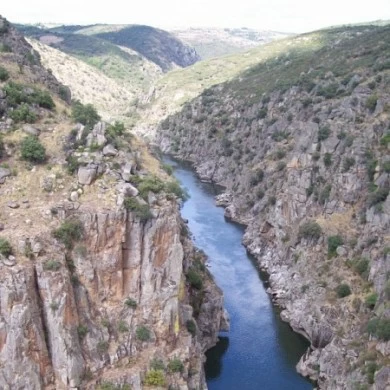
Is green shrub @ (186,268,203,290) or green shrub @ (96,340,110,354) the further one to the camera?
green shrub @ (186,268,203,290)

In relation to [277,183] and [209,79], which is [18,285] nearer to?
[277,183]

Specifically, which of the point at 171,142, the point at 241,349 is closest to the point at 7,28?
the point at 241,349

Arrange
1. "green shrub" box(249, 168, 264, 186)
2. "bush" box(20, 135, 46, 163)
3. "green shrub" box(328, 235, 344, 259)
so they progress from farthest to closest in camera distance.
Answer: "green shrub" box(249, 168, 264, 186), "green shrub" box(328, 235, 344, 259), "bush" box(20, 135, 46, 163)

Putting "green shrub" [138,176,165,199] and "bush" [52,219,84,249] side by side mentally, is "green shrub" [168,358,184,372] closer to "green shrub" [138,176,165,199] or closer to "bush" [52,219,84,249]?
"bush" [52,219,84,249]

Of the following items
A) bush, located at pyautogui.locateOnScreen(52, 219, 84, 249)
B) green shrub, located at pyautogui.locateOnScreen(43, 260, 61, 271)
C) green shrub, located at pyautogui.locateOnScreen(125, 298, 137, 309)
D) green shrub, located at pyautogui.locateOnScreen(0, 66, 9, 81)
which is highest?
green shrub, located at pyautogui.locateOnScreen(0, 66, 9, 81)

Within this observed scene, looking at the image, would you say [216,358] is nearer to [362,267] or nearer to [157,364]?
[157,364]

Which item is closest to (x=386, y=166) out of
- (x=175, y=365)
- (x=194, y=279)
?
(x=194, y=279)

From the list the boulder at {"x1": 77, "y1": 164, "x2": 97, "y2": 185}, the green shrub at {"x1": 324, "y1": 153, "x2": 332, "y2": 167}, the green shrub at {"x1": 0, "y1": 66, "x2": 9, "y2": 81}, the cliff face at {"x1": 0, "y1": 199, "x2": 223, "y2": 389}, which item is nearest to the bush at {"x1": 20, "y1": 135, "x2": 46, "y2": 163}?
the boulder at {"x1": 77, "y1": 164, "x2": 97, "y2": 185}
